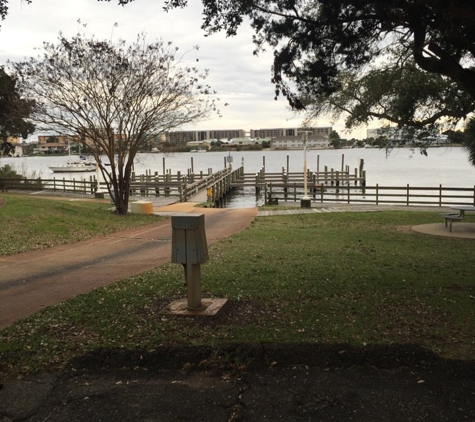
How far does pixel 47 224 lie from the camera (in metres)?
14.4

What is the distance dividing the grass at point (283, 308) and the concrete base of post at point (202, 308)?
100 mm

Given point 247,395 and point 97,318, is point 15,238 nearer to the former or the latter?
point 97,318

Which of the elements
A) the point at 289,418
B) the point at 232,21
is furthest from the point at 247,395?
the point at 232,21

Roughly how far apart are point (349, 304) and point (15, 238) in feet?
30.5

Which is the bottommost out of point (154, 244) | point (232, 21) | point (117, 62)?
point (154, 244)

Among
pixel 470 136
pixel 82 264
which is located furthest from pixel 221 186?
pixel 82 264

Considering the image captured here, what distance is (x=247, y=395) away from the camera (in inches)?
153

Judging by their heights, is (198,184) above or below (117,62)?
below

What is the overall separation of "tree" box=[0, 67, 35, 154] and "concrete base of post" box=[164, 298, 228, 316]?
53.8 ft

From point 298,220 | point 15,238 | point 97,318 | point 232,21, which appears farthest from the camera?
point 298,220

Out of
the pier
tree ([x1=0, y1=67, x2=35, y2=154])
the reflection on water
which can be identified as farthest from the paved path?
the reflection on water

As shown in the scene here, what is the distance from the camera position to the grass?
16.4ft

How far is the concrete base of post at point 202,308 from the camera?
5918 millimetres

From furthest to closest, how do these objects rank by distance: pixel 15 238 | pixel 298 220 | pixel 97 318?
pixel 298 220 < pixel 15 238 < pixel 97 318
